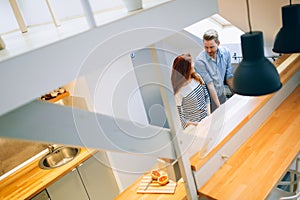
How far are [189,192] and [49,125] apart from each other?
1.18 m

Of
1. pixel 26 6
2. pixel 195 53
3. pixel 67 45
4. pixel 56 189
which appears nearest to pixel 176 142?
pixel 67 45

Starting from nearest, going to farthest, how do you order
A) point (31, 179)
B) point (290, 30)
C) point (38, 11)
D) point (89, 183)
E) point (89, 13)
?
point (89, 13)
point (290, 30)
point (38, 11)
point (31, 179)
point (89, 183)

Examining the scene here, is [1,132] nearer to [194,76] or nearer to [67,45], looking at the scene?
[67,45]

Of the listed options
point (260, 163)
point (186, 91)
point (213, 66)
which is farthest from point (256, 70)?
point (213, 66)

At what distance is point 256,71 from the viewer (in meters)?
1.17

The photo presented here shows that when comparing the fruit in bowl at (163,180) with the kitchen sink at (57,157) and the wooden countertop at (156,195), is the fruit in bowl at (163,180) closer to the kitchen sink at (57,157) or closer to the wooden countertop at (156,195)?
the wooden countertop at (156,195)

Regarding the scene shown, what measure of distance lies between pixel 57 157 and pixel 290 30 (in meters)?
2.61

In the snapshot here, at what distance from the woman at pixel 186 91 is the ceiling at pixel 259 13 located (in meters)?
0.87

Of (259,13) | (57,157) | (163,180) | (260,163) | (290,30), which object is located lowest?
(57,157)

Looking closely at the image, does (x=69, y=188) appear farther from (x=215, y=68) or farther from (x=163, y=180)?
(x=215, y=68)

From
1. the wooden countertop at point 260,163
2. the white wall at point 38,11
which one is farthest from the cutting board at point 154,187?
the white wall at point 38,11

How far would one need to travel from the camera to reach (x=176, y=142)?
154cm

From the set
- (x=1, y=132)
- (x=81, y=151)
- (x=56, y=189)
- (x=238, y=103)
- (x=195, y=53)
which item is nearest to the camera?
(x=1, y=132)

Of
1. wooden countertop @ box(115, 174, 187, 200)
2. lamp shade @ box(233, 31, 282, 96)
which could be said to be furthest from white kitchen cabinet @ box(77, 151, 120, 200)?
lamp shade @ box(233, 31, 282, 96)
